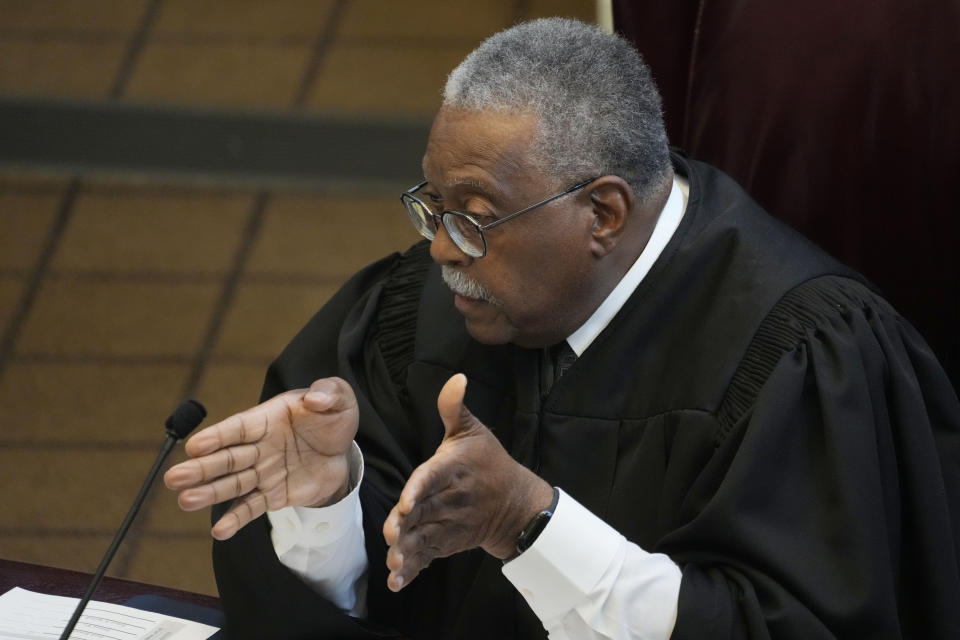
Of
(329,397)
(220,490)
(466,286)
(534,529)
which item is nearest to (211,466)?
(220,490)

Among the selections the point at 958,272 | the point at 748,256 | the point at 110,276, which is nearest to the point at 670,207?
the point at 748,256

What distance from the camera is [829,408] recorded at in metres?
1.75

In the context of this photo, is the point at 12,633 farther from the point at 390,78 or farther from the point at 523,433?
the point at 390,78

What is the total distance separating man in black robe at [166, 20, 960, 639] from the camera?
1.67 metres

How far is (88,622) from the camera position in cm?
177

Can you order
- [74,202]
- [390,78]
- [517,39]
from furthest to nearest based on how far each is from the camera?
[390,78] < [74,202] < [517,39]

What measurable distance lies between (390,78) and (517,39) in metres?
3.26

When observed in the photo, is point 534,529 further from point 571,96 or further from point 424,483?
point 571,96

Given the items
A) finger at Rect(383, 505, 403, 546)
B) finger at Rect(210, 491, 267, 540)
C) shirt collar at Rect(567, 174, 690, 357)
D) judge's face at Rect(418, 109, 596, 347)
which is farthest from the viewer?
shirt collar at Rect(567, 174, 690, 357)

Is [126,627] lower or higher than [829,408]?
higher

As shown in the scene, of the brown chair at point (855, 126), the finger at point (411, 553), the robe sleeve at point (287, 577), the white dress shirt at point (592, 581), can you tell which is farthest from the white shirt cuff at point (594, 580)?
the brown chair at point (855, 126)

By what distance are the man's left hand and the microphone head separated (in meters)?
0.24

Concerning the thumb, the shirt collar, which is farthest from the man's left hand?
the shirt collar

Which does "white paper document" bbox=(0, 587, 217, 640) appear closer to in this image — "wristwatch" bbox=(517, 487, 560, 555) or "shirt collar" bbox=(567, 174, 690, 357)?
"wristwatch" bbox=(517, 487, 560, 555)
